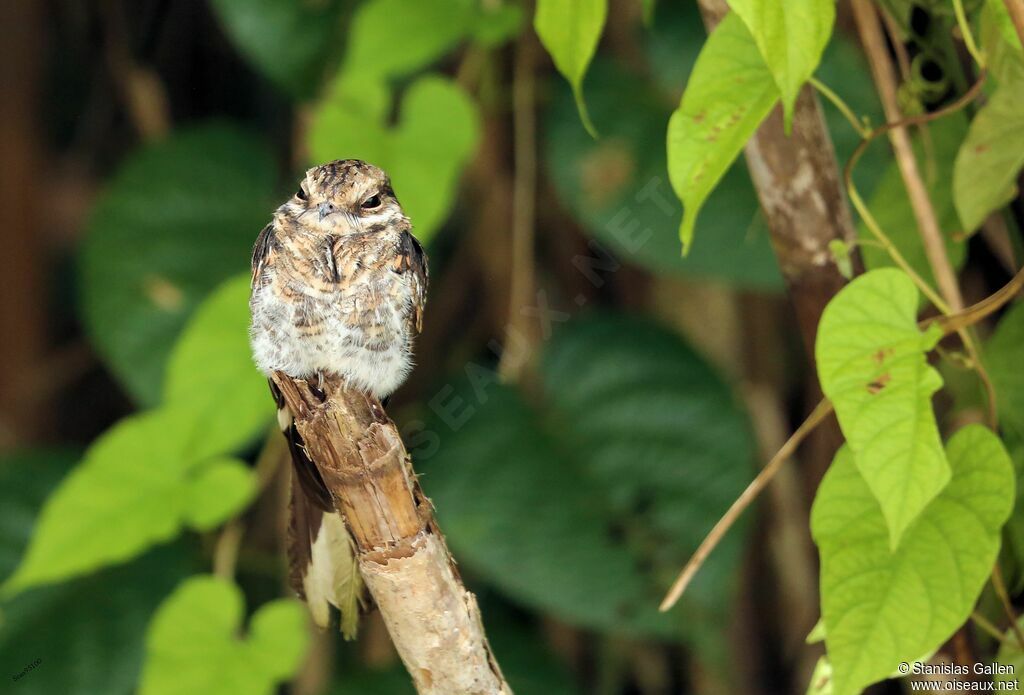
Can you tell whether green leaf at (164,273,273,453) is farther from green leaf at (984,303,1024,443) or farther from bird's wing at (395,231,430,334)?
green leaf at (984,303,1024,443)

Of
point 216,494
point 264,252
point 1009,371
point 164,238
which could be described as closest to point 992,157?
point 1009,371

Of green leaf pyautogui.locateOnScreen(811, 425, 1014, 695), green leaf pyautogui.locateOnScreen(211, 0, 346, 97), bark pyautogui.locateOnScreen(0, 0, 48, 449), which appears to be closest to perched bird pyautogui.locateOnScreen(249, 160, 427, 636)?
green leaf pyautogui.locateOnScreen(811, 425, 1014, 695)

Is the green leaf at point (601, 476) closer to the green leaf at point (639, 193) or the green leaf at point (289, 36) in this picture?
the green leaf at point (639, 193)

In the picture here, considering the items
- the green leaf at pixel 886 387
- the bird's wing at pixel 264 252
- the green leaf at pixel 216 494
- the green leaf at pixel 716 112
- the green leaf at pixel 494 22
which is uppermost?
the green leaf at pixel 494 22

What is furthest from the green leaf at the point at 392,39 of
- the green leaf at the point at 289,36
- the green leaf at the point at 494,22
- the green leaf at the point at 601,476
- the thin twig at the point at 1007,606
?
the thin twig at the point at 1007,606

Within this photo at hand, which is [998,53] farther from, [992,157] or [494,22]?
[494,22]

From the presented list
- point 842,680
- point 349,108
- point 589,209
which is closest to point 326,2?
point 349,108
